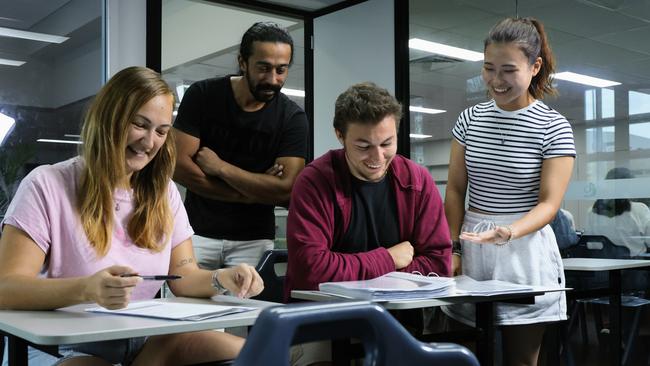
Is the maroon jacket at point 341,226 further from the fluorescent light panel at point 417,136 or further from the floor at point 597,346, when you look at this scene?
the fluorescent light panel at point 417,136

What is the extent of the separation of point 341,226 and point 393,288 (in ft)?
1.30

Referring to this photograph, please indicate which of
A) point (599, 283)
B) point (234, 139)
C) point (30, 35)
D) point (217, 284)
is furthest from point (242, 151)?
point (599, 283)

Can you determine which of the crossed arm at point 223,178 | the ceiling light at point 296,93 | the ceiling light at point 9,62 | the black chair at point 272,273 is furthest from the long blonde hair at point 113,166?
the ceiling light at point 296,93

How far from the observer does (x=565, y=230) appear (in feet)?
11.8

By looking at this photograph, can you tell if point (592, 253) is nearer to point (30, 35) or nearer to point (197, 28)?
point (197, 28)

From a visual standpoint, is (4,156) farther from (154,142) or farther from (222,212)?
(154,142)

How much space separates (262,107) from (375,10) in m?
2.39

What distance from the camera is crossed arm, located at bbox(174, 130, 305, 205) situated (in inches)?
101

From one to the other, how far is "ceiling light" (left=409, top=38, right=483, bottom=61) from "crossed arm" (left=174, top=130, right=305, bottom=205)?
82.7 inches

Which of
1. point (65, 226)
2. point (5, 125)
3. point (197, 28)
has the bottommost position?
point (65, 226)

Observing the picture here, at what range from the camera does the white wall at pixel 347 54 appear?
4.76m

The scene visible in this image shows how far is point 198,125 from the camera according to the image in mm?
2645

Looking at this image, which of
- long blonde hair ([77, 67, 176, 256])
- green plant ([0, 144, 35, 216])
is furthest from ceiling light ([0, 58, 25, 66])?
long blonde hair ([77, 67, 176, 256])

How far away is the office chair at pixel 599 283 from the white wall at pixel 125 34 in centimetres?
276
